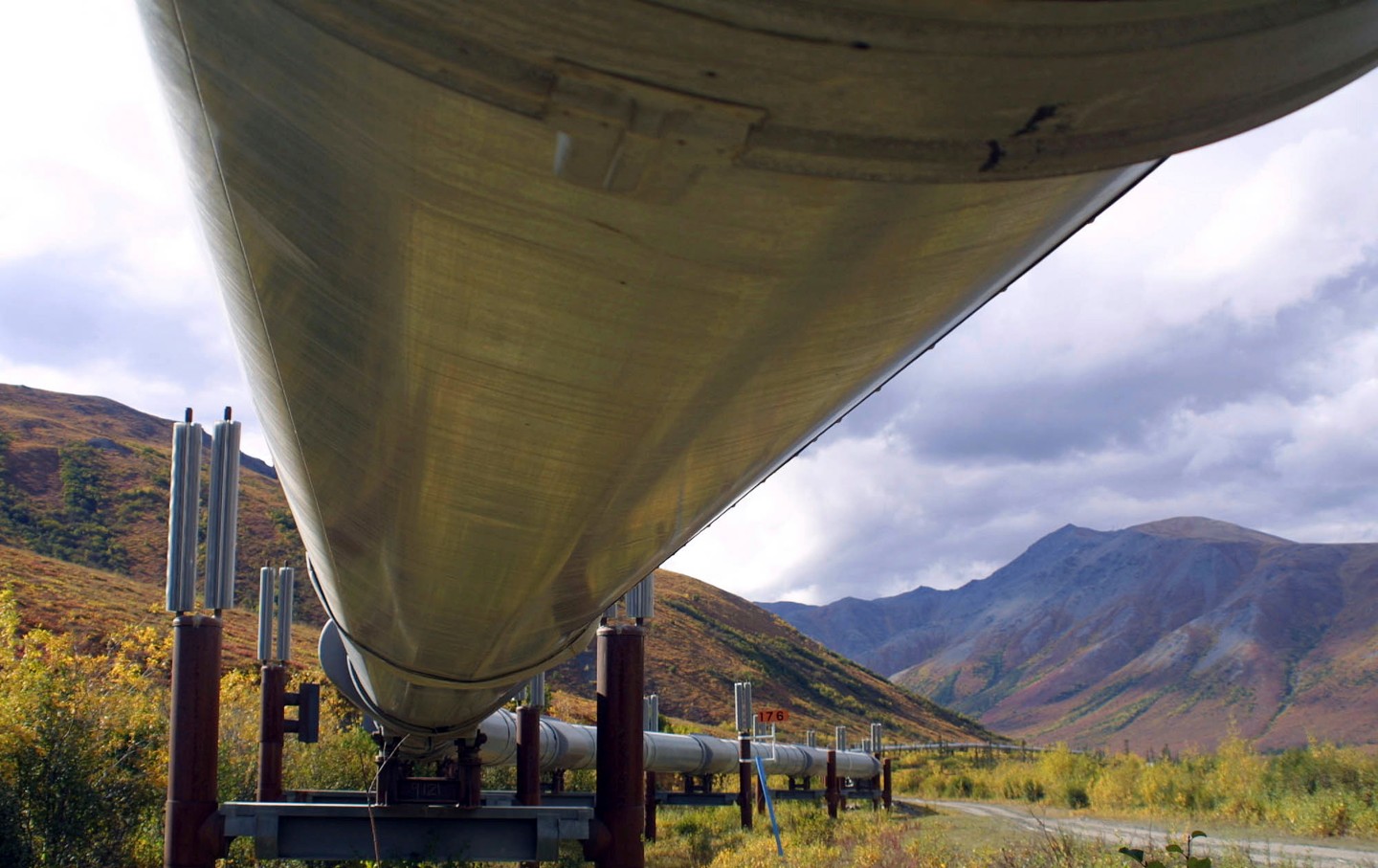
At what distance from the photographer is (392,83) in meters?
1.05

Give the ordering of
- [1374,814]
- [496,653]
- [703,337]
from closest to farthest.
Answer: [703,337] → [496,653] → [1374,814]

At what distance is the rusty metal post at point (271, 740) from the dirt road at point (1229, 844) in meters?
7.56

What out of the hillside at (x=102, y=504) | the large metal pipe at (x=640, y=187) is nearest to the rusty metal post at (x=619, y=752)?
the large metal pipe at (x=640, y=187)

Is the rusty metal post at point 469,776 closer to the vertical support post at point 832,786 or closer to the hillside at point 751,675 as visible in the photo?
the vertical support post at point 832,786

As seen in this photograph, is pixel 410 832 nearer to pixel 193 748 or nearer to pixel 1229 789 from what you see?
pixel 193 748

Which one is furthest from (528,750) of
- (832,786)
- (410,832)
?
(832,786)

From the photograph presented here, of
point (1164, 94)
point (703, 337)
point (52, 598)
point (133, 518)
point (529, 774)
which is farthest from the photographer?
point (133, 518)

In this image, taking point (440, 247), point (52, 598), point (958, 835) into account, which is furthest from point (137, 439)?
point (440, 247)

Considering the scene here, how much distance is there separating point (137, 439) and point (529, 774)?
265 ft

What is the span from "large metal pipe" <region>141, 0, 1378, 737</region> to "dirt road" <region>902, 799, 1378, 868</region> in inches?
405

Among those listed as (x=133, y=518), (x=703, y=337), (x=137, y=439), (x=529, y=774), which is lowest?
(x=529, y=774)

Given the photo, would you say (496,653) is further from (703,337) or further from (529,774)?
(529,774)

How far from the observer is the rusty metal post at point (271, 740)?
32.5 feet

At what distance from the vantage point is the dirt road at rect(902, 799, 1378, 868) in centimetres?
1201
